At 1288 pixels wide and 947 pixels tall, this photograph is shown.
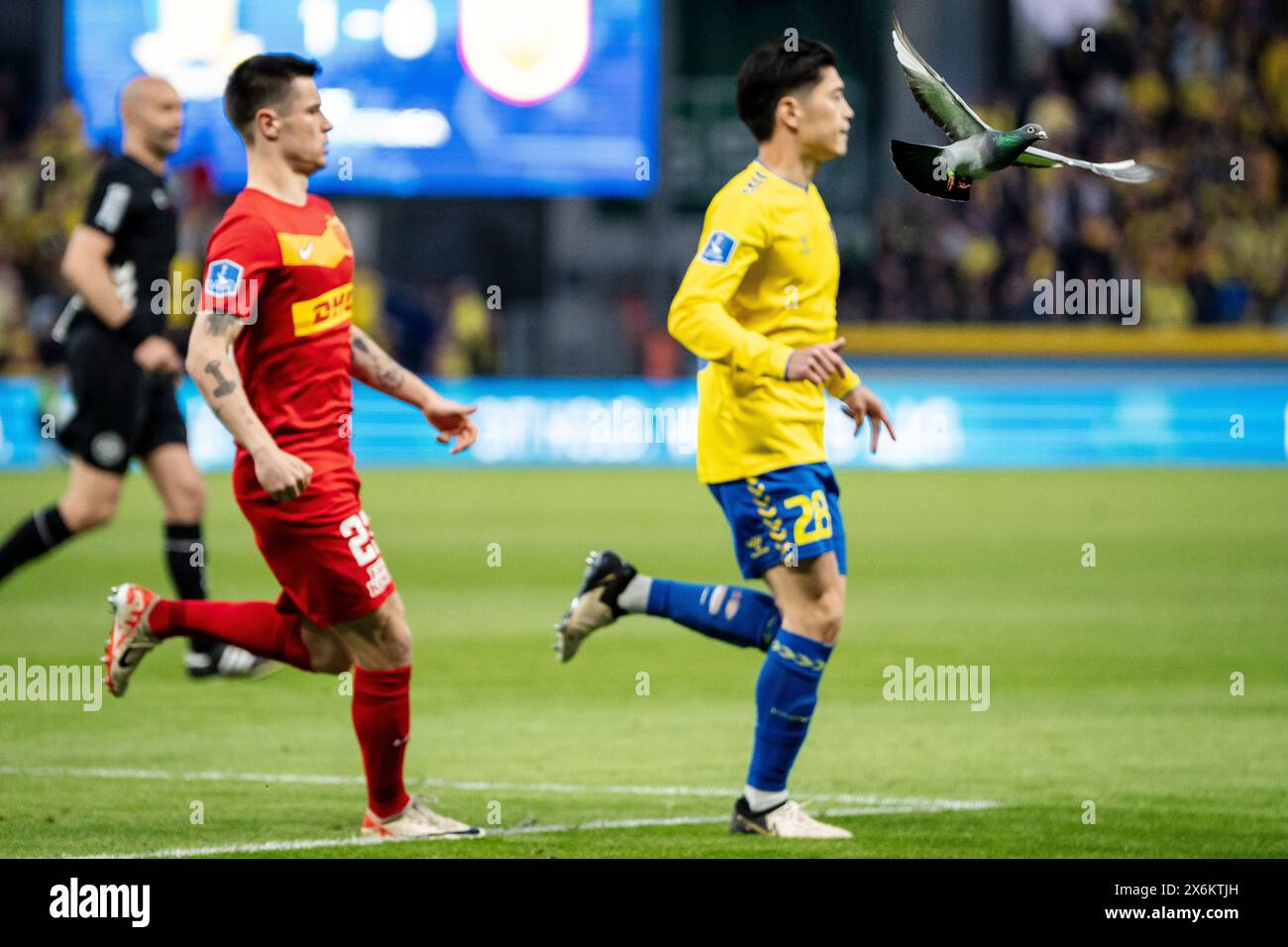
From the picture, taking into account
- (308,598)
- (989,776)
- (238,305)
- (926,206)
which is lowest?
(989,776)

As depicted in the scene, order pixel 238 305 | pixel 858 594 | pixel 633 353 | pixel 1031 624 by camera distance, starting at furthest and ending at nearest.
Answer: pixel 633 353 → pixel 858 594 → pixel 1031 624 → pixel 238 305

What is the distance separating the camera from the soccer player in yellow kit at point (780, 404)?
232 inches

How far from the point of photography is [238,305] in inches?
220

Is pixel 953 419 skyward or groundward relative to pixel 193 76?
groundward

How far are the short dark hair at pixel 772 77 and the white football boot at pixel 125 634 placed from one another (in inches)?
91.2

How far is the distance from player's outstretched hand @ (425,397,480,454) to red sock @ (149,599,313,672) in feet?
2.34

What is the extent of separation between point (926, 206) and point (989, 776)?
2139cm

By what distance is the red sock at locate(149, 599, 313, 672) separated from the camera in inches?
239

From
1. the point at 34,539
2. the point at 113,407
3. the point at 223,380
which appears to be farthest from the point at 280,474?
the point at 34,539

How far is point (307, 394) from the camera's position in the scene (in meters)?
5.81

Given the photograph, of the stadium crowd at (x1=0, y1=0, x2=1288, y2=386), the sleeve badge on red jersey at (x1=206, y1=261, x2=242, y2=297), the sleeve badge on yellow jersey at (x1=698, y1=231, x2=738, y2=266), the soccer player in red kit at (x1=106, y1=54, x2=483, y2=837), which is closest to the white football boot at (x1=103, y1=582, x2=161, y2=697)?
the soccer player in red kit at (x1=106, y1=54, x2=483, y2=837)

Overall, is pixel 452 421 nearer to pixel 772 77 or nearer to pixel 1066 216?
pixel 772 77
